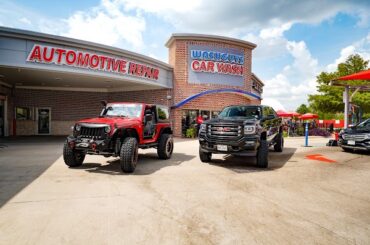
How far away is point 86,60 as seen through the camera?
14.4m

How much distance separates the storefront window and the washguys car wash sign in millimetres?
10009

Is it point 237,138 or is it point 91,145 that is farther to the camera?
point 237,138

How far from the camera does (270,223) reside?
12.1ft

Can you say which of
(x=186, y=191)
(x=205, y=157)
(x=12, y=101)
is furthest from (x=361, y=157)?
(x=12, y=101)

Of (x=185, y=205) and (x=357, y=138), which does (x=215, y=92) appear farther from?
(x=185, y=205)

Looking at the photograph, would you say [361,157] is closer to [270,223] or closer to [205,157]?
[205,157]

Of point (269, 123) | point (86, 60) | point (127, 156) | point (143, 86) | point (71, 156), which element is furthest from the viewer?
point (143, 86)

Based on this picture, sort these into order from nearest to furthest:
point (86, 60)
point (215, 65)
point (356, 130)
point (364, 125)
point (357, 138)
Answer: point (357, 138) < point (356, 130) < point (364, 125) < point (86, 60) < point (215, 65)

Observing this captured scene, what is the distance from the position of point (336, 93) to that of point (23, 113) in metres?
37.5

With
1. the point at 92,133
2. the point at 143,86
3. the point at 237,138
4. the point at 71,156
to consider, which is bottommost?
the point at 71,156

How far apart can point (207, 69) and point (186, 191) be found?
16108 millimetres

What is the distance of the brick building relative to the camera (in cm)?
1706

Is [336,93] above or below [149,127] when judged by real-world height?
above

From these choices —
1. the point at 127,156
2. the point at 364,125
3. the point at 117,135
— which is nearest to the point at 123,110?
the point at 117,135
